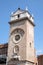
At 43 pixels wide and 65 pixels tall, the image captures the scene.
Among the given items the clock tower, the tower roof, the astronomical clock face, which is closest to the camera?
the clock tower

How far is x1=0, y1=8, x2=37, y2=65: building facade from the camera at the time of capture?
2602 cm

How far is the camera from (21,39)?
2723 centimetres

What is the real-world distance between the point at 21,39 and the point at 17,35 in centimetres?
127

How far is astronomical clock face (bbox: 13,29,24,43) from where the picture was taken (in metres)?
27.5

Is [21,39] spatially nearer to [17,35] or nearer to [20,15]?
[17,35]

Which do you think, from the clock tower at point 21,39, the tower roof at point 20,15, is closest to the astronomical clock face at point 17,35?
the clock tower at point 21,39

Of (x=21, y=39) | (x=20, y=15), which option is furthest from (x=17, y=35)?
(x=20, y=15)

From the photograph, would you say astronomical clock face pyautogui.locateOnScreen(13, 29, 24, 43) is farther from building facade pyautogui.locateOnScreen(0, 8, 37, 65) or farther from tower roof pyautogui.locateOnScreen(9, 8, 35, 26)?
tower roof pyautogui.locateOnScreen(9, 8, 35, 26)

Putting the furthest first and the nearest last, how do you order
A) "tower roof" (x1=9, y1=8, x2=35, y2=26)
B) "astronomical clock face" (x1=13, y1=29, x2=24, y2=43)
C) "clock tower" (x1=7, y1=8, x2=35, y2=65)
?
"tower roof" (x1=9, y1=8, x2=35, y2=26)
"astronomical clock face" (x1=13, y1=29, x2=24, y2=43)
"clock tower" (x1=7, y1=8, x2=35, y2=65)

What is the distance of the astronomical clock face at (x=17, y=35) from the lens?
→ 27547mm

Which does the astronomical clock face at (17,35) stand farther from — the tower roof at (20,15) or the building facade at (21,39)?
the tower roof at (20,15)

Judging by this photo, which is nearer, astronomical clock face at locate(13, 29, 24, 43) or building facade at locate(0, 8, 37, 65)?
building facade at locate(0, 8, 37, 65)

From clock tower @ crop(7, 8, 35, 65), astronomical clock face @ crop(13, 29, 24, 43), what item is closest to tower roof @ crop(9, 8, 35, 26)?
clock tower @ crop(7, 8, 35, 65)

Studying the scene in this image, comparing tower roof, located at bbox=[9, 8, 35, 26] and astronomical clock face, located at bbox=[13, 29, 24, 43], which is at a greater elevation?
tower roof, located at bbox=[9, 8, 35, 26]
